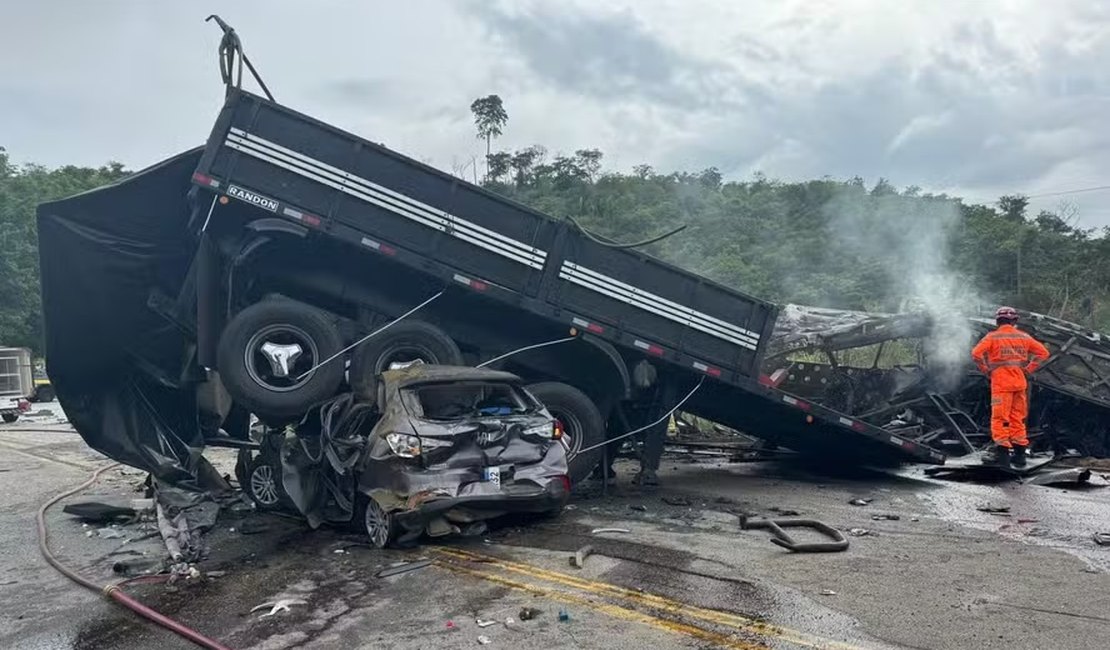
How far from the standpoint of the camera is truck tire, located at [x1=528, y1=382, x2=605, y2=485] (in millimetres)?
8398

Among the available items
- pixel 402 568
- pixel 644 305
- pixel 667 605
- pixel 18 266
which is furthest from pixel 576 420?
pixel 18 266

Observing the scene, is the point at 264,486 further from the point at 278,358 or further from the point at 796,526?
the point at 796,526

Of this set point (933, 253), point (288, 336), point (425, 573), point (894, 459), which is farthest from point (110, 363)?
point (933, 253)

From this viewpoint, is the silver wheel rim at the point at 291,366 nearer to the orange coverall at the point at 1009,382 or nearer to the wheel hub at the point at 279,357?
the wheel hub at the point at 279,357

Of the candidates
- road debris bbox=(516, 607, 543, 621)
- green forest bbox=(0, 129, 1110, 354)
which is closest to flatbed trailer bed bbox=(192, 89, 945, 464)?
road debris bbox=(516, 607, 543, 621)

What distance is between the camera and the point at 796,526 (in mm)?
6613

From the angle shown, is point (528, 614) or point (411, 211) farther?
point (411, 211)

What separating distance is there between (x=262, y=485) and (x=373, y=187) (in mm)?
2947

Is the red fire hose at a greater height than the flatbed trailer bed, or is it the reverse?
the flatbed trailer bed

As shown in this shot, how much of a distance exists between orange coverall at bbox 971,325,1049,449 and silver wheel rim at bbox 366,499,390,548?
6618 millimetres

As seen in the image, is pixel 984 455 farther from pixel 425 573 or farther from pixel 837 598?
pixel 425 573

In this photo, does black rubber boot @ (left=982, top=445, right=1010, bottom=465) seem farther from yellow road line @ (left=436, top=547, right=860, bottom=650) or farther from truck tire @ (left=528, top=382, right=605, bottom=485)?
yellow road line @ (left=436, top=547, right=860, bottom=650)

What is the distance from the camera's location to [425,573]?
17.8 feet

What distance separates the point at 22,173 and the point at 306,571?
37.6 m
